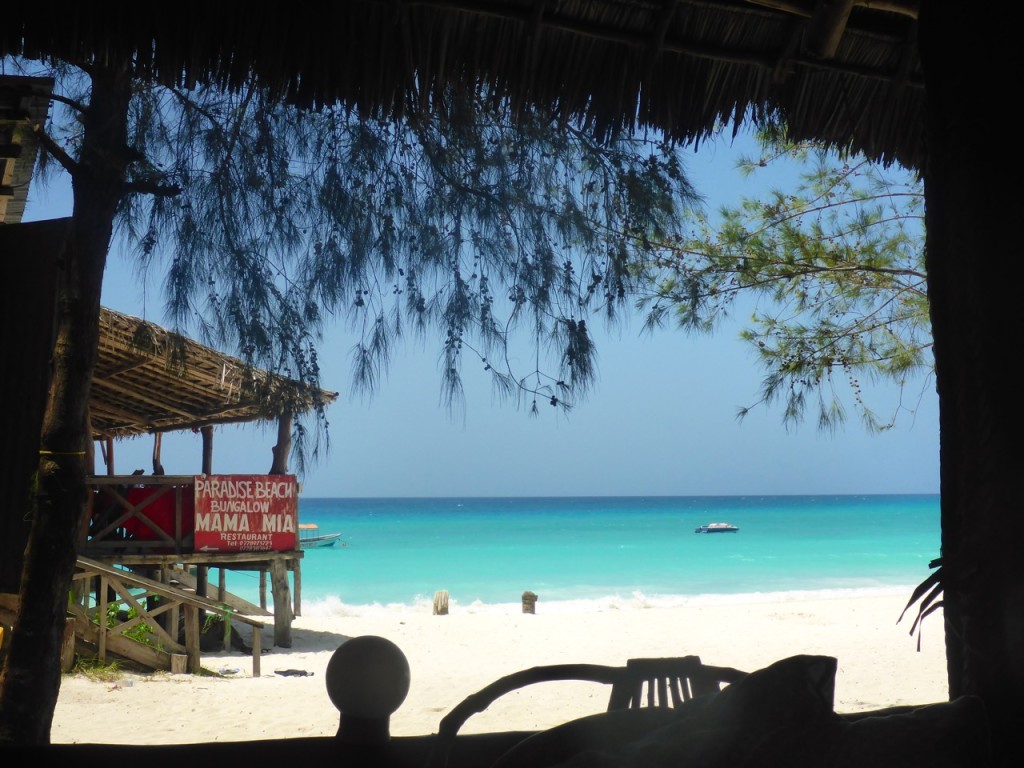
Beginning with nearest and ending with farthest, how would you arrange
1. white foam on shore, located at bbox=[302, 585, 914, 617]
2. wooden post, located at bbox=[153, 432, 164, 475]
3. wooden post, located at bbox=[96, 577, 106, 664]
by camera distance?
1. wooden post, located at bbox=[96, 577, 106, 664]
2. wooden post, located at bbox=[153, 432, 164, 475]
3. white foam on shore, located at bbox=[302, 585, 914, 617]

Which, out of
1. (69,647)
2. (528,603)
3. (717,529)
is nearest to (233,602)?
(69,647)

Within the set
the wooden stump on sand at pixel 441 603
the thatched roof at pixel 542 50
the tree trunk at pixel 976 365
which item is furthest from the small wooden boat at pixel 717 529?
the tree trunk at pixel 976 365

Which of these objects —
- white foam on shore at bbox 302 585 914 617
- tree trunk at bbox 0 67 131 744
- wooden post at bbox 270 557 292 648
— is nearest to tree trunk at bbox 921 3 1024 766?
tree trunk at bbox 0 67 131 744

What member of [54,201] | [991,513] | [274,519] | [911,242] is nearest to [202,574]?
[274,519]

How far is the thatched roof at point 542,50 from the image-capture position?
186cm

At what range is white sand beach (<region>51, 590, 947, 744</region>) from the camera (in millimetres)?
6047

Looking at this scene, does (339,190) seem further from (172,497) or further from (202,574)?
(202,574)

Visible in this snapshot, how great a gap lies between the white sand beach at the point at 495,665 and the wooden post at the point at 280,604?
17cm

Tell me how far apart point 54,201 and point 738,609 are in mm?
12530

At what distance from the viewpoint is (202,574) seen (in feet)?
33.6

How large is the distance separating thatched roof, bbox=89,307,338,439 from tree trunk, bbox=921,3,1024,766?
2.19 metres

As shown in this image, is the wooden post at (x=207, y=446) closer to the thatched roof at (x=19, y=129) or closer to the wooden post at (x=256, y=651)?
the wooden post at (x=256, y=651)

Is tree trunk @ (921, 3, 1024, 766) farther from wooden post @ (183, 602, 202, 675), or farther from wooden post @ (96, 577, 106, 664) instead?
wooden post @ (183, 602, 202, 675)

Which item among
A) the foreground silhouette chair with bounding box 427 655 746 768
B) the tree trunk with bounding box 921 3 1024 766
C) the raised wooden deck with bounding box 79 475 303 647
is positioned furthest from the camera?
the raised wooden deck with bounding box 79 475 303 647
